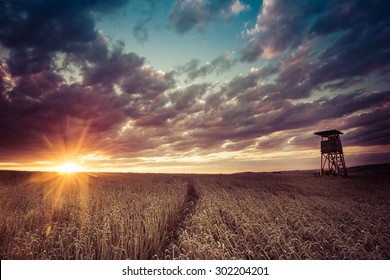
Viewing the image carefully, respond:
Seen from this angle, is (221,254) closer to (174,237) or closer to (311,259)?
(311,259)

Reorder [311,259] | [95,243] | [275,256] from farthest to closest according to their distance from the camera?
[95,243] → [275,256] → [311,259]

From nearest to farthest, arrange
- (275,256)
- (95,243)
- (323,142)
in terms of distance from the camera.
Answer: (275,256)
(95,243)
(323,142)

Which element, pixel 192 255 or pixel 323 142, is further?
pixel 323 142

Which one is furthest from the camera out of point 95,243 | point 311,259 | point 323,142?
point 323,142

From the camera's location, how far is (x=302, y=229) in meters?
6.54

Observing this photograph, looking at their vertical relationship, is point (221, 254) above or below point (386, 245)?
above
